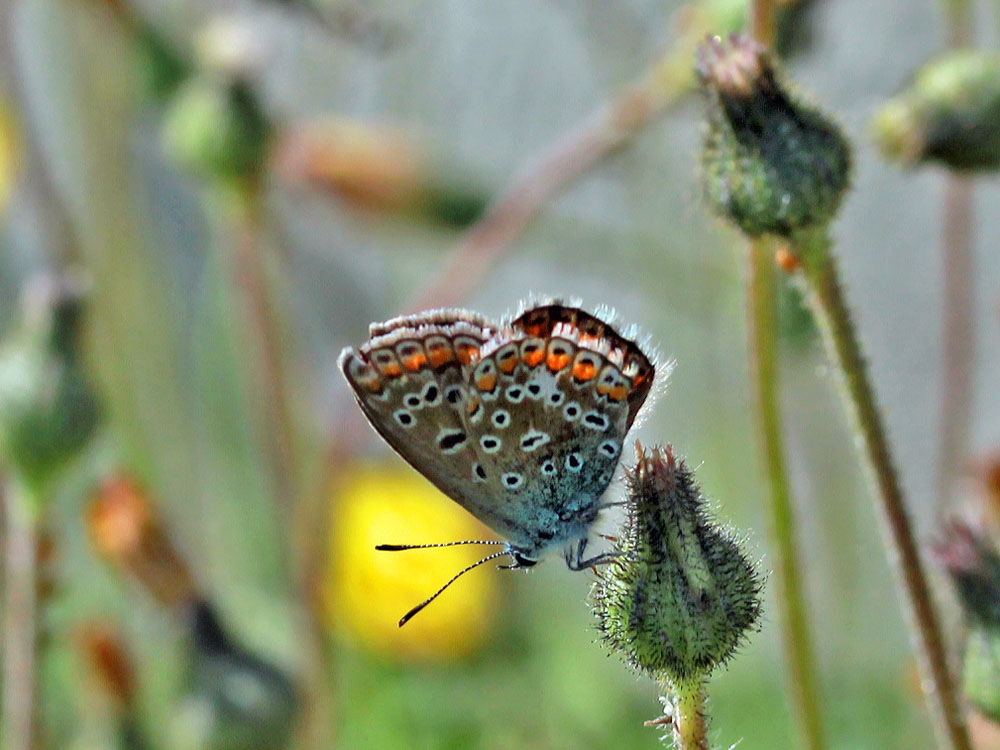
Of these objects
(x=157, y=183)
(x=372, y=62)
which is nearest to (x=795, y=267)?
(x=372, y=62)

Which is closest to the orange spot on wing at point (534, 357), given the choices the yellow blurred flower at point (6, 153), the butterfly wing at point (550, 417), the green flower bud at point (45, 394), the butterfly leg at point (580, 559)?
the butterfly wing at point (550, 417)

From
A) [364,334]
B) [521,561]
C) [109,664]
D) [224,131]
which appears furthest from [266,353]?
[364,334]

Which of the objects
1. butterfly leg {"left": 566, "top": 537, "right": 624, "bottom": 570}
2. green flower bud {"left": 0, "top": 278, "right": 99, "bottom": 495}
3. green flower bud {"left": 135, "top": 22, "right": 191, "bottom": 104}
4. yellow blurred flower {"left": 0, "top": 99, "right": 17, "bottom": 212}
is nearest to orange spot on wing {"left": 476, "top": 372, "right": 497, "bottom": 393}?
butterfly leg {"left": 566, "top": 537, "right": 624, "bottom": 570}

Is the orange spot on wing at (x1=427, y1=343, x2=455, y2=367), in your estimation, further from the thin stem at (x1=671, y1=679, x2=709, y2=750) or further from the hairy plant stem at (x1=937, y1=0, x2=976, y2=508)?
the hairy plant stem at (x1=937, y1=0, x2=976, y2=508)

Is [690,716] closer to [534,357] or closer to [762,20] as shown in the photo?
[534,357]

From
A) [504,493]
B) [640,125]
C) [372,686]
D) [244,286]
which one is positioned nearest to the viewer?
[504,493]

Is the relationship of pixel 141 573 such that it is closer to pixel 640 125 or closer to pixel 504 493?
pixel 504 493
